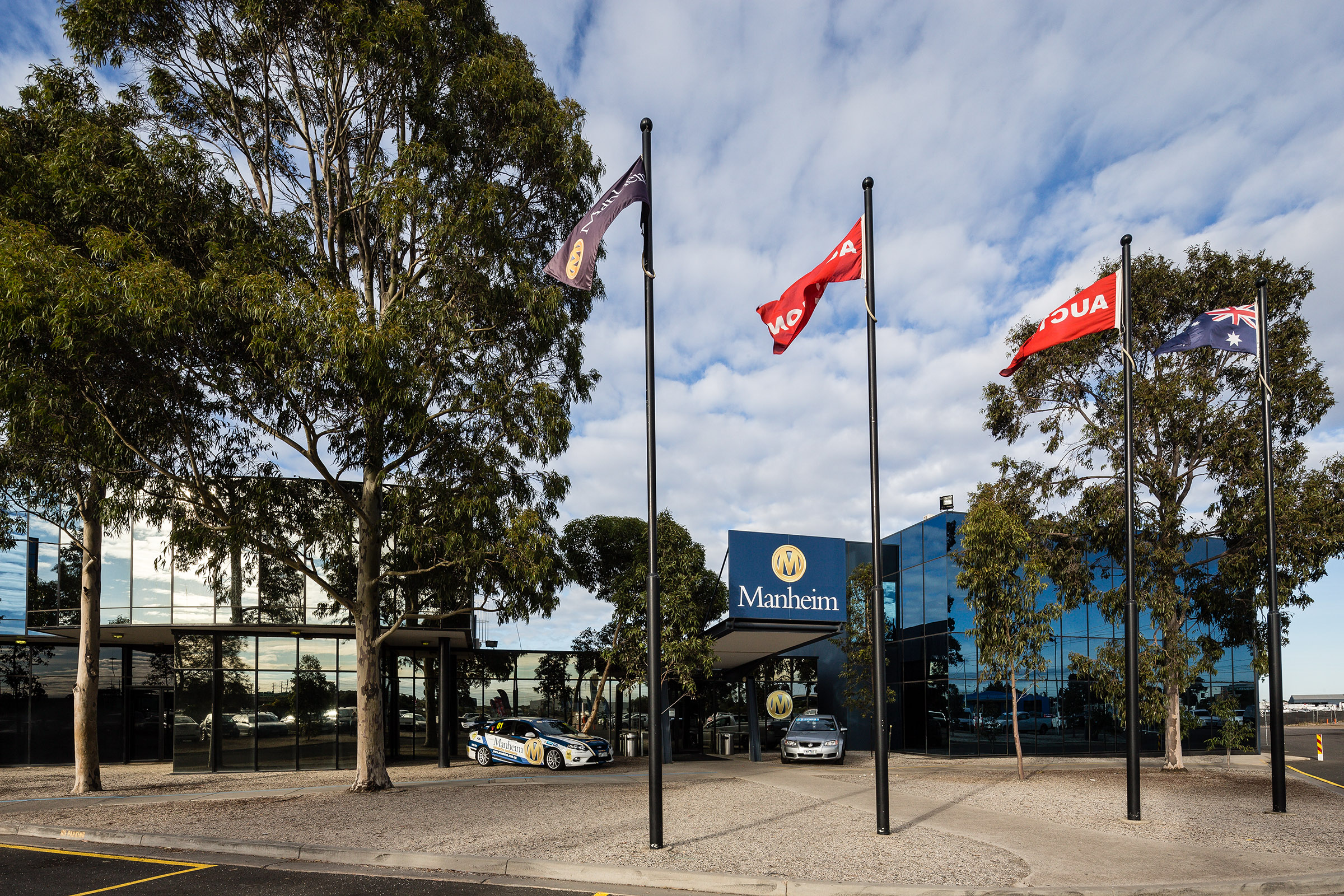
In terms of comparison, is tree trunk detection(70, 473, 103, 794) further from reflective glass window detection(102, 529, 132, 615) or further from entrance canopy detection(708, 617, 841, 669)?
entrance canopy detection(708, 617, 841, 669)

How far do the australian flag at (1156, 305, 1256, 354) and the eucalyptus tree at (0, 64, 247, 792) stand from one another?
55.3ft

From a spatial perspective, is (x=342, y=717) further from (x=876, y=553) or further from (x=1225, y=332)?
(x=1225, y=332)

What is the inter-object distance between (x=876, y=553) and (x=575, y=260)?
214 inches

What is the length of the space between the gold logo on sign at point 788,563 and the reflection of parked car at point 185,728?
677 inches

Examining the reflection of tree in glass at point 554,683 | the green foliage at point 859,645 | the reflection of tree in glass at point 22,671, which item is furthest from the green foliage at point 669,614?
the reflection of tree in glass at point 22,671

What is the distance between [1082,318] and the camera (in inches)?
545

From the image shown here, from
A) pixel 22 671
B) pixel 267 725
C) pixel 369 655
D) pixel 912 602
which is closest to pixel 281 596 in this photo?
pixel 267 725

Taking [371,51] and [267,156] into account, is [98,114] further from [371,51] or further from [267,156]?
[371,51]

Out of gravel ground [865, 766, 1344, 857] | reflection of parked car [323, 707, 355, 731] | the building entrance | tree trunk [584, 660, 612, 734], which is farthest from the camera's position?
the building entrance

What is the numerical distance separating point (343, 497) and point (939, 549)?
72.3ft

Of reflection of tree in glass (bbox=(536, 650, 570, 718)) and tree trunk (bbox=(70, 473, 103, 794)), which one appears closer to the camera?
tree trunk (bbox=(70, 473, 103, 794))

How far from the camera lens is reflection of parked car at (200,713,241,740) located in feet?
80.9

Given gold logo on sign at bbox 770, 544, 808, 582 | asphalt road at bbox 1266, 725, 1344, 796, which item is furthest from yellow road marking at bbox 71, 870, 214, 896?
asphalt road at bbox 1266, 725, 1344, 796

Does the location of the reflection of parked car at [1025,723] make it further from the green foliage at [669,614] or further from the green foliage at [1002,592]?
the green foliage at [669,614]
